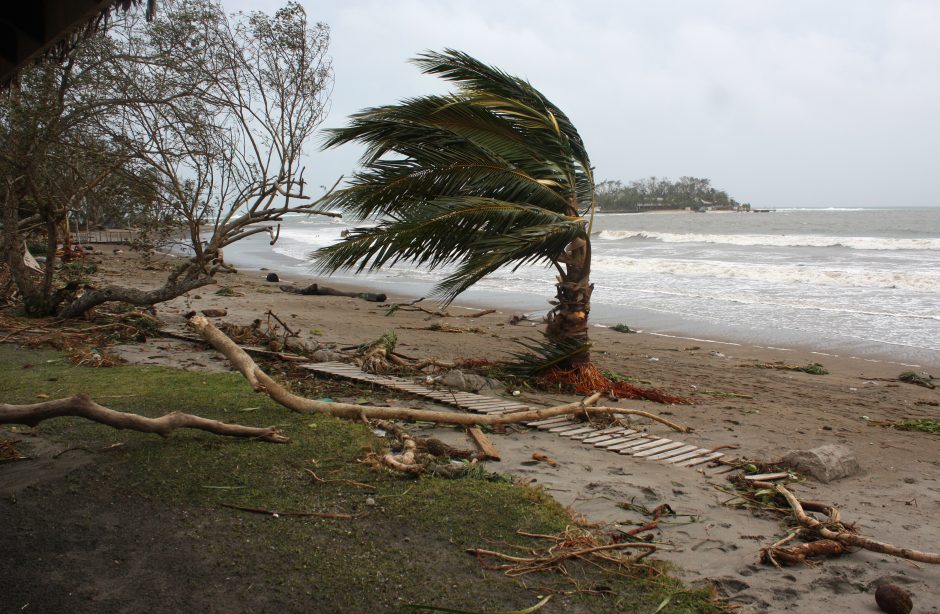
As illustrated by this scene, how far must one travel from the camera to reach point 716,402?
786cm

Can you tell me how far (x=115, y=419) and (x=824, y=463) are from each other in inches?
190

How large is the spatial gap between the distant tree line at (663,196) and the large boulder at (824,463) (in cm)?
9594

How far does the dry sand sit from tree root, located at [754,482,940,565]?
0.29ft

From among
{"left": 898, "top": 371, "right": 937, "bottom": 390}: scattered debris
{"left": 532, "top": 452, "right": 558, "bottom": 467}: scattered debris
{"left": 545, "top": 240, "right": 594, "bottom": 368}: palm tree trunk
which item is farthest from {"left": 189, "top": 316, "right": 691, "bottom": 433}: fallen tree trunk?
{"left": 898, "top": 371, "right": 937, "bottom": 390}: scattered debris

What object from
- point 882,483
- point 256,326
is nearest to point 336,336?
point 256,326

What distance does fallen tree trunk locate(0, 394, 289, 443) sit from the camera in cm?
420

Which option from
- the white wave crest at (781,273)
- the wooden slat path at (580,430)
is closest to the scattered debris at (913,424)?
the wooden slat path at (580,430)

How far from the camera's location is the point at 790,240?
132 feet

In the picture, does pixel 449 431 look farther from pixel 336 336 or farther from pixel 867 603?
pixel 336 336

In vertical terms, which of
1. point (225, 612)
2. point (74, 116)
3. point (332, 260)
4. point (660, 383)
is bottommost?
point (660, 383)

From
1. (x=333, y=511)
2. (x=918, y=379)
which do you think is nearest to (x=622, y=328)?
(x=918, y=379)

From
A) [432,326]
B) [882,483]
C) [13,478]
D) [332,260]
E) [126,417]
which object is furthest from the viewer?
[432,326]

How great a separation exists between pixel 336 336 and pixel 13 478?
23.7 ft

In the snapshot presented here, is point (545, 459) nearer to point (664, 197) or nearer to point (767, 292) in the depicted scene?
point (767, 292)
